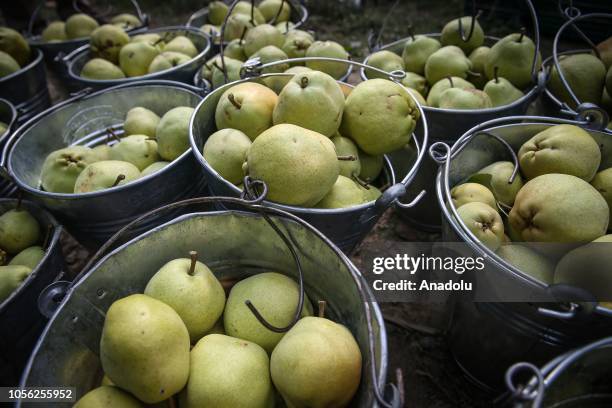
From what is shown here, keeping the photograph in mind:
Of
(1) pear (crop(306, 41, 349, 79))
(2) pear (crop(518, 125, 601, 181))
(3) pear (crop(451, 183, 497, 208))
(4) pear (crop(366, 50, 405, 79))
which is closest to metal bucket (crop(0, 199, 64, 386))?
(3) pear (crop(451, 183, 497, 208))

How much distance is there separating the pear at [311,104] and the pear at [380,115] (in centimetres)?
12

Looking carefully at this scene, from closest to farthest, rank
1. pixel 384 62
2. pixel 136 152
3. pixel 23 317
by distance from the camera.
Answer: pixel 23 317, pixel 136 152, pixel 384 62

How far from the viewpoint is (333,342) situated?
1.19 m

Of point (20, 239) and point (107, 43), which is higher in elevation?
point (107, 43)

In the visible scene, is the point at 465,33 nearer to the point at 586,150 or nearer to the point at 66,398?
the point at 586,150

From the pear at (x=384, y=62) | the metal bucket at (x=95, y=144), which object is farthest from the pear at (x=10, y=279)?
the pear at (x=384, y=62)

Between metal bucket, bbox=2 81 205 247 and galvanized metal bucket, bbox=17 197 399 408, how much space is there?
1.62 feet

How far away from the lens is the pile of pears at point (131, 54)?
118 inches

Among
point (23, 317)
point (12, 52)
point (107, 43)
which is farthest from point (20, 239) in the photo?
point (12, 52)

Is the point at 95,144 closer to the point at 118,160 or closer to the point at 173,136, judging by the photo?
the point at 118,160

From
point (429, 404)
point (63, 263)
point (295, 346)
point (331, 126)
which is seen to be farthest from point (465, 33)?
point (63, 263)

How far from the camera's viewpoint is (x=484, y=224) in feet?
5.24

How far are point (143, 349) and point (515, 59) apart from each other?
2.58m

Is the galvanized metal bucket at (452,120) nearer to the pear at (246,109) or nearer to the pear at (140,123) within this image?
the pear at (246,109)
